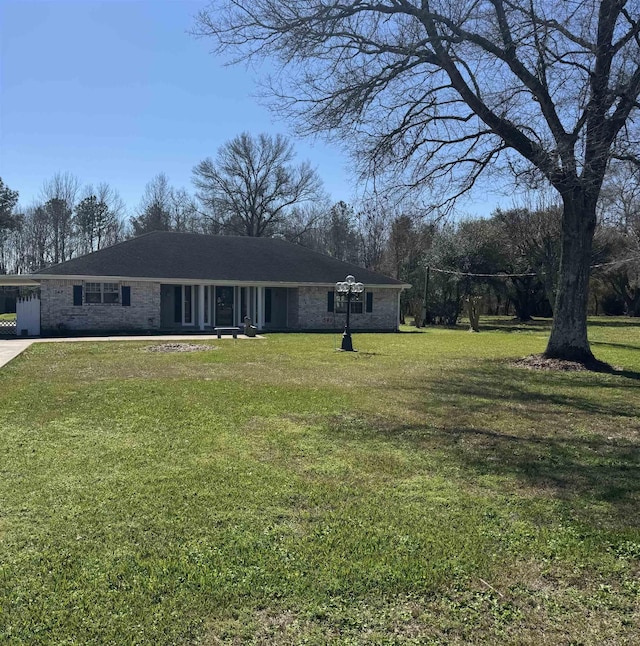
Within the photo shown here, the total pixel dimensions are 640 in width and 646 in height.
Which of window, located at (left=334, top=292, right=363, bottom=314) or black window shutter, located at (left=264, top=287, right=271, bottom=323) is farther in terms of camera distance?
black window shutter, located at (left=264, top=287, right=271, bottom=323)

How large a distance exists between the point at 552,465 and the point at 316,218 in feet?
151

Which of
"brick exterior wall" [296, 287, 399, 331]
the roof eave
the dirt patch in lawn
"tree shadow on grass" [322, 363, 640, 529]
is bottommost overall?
"tree shadow on grass" [322, 363, 640, 529]

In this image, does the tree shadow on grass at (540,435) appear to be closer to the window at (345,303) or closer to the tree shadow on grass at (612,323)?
the window at (345,303)

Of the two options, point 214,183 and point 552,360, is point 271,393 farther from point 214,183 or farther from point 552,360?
point 214,183

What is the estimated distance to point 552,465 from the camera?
212 inches

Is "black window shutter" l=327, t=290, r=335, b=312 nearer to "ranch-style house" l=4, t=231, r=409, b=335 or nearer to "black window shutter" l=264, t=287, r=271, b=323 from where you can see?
"ranch-style house" l=4, t=231, r=409, b=335

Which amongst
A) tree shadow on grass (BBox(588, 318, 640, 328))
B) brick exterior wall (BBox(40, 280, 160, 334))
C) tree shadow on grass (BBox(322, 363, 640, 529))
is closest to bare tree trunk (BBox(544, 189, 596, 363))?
tree shadow on grass (BBox(322, 363, 640, 529))

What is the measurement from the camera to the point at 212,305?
81.7 feet

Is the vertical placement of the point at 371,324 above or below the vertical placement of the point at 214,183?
below

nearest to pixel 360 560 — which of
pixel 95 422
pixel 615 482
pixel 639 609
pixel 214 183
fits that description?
pixel 639 609

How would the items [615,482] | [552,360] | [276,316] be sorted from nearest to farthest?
[615,482] < [552,360] < [276,316]

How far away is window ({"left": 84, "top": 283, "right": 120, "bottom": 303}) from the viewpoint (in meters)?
22.0

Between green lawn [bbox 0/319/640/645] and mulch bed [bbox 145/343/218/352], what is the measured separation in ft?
22.9

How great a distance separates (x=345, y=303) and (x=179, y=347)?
11.1 m
